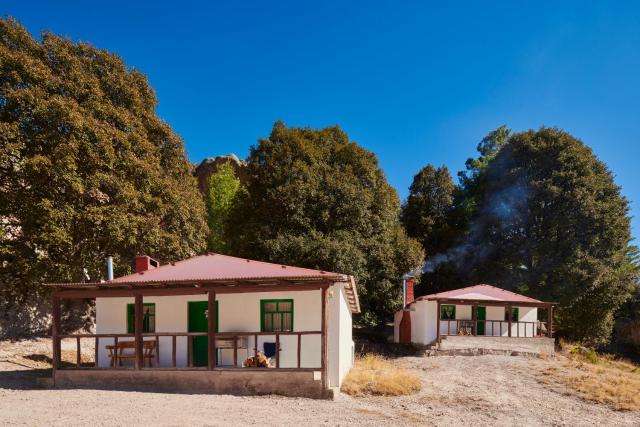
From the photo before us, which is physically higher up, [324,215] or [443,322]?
[324,215]

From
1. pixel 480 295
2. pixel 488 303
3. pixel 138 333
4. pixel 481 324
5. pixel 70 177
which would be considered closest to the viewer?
pixel 138 333

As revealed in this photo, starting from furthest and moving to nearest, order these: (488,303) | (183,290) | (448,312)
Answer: (448,312) → (488,303) → (183,290)

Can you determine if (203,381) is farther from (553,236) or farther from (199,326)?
(553,236)

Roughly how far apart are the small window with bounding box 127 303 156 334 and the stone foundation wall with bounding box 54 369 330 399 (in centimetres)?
209

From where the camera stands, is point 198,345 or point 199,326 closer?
point 199,326

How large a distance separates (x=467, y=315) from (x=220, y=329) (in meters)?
15.5

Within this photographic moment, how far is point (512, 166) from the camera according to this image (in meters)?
33.0

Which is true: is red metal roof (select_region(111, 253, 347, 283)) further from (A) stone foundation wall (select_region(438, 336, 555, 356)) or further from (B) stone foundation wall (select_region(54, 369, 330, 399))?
(A) stone foundation wall (select_region(438, 336, 555, 356))

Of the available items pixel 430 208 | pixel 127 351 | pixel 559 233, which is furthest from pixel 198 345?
pixel 430 208

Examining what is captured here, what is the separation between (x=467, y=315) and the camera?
25188 mm

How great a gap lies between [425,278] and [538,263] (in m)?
7.82

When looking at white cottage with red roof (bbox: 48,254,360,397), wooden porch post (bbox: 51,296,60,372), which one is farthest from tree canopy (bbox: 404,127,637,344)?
wooden porch post (bbox: 51,296,60,372)

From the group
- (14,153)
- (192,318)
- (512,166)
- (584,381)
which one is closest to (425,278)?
(512,166)

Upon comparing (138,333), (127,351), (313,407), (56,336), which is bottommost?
(313,407)
